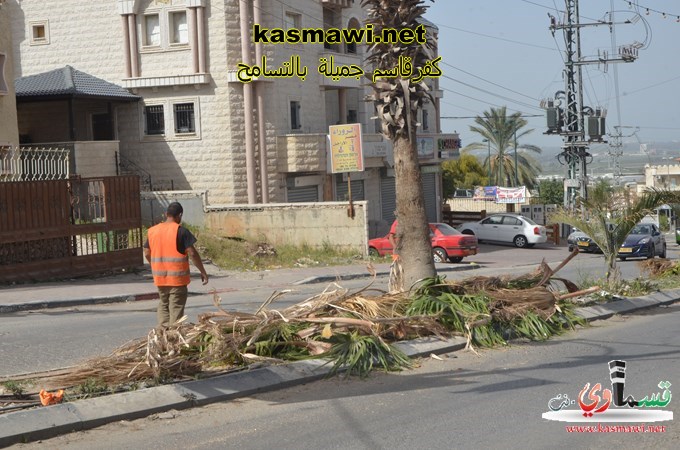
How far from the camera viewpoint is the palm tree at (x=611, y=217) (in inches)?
649

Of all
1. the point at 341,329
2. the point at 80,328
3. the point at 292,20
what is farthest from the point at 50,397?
the point at 292,20

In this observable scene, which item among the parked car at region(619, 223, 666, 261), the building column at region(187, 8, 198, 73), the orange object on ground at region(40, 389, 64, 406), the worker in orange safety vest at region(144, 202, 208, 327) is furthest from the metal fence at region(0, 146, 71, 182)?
the parked car at region(619, 223, 666, 261)

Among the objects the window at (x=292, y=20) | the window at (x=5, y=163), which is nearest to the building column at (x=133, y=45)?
the window at (x=292, y=20)

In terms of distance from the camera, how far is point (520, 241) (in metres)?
39.7

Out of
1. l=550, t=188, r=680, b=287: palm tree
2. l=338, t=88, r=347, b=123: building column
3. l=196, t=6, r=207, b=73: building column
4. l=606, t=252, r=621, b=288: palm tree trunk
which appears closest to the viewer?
l=550, t=188, r=680, b=287: palm tree

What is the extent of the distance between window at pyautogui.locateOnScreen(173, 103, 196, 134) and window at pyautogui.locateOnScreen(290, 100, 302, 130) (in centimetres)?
377

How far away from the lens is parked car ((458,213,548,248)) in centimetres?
3934

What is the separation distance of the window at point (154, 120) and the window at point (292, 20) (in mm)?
5558

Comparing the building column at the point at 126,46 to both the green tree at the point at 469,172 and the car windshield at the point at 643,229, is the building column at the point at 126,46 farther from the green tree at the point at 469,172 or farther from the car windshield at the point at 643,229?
the green tree at the point at 469,172

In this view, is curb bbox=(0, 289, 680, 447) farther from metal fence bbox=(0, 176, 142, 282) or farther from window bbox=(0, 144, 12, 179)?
window bbox=(0, 144, 12, 179)

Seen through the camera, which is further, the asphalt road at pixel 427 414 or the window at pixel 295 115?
the window at pixel 295 115

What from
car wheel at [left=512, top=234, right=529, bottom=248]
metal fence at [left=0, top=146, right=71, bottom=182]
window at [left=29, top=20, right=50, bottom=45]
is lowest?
car wheel at [left=512, top=234, right=529, bottom=248]

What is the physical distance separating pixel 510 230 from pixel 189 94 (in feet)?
49.5

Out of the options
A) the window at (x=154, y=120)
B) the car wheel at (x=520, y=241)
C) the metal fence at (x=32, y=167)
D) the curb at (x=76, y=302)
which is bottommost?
Answer: the car wheel at (x=520, y=241)
